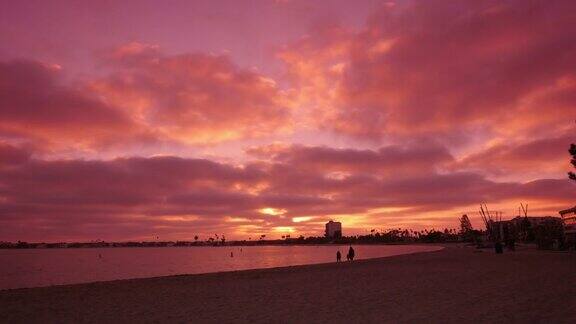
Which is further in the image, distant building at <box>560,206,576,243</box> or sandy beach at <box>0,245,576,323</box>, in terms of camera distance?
distant building at <box>560,206,576,243</box>

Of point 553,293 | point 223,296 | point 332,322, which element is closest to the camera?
point 332,322

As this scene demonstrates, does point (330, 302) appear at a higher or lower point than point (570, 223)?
lower

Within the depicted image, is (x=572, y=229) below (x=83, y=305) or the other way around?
the other way around

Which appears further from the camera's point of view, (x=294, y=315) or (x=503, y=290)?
(x=503, y=290)

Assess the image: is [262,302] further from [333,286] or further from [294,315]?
[333,286]

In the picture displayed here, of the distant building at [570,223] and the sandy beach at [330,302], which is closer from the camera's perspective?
the sandy beach at [330,302]

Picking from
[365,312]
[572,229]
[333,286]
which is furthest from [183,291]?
[572,229]

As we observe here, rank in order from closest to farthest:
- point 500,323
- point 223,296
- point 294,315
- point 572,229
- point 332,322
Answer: point 500,323
point 332,322
point 294,315
point 223,296
point 572,229

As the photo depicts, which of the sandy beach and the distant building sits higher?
the distant building

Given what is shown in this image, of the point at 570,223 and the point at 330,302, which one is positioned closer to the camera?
the point at 330,302

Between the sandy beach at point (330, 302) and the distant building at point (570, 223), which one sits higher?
the distant building at point (570, 223)

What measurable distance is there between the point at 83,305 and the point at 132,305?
2.31m

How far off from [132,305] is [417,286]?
13820mm

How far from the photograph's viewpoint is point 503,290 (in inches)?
725
